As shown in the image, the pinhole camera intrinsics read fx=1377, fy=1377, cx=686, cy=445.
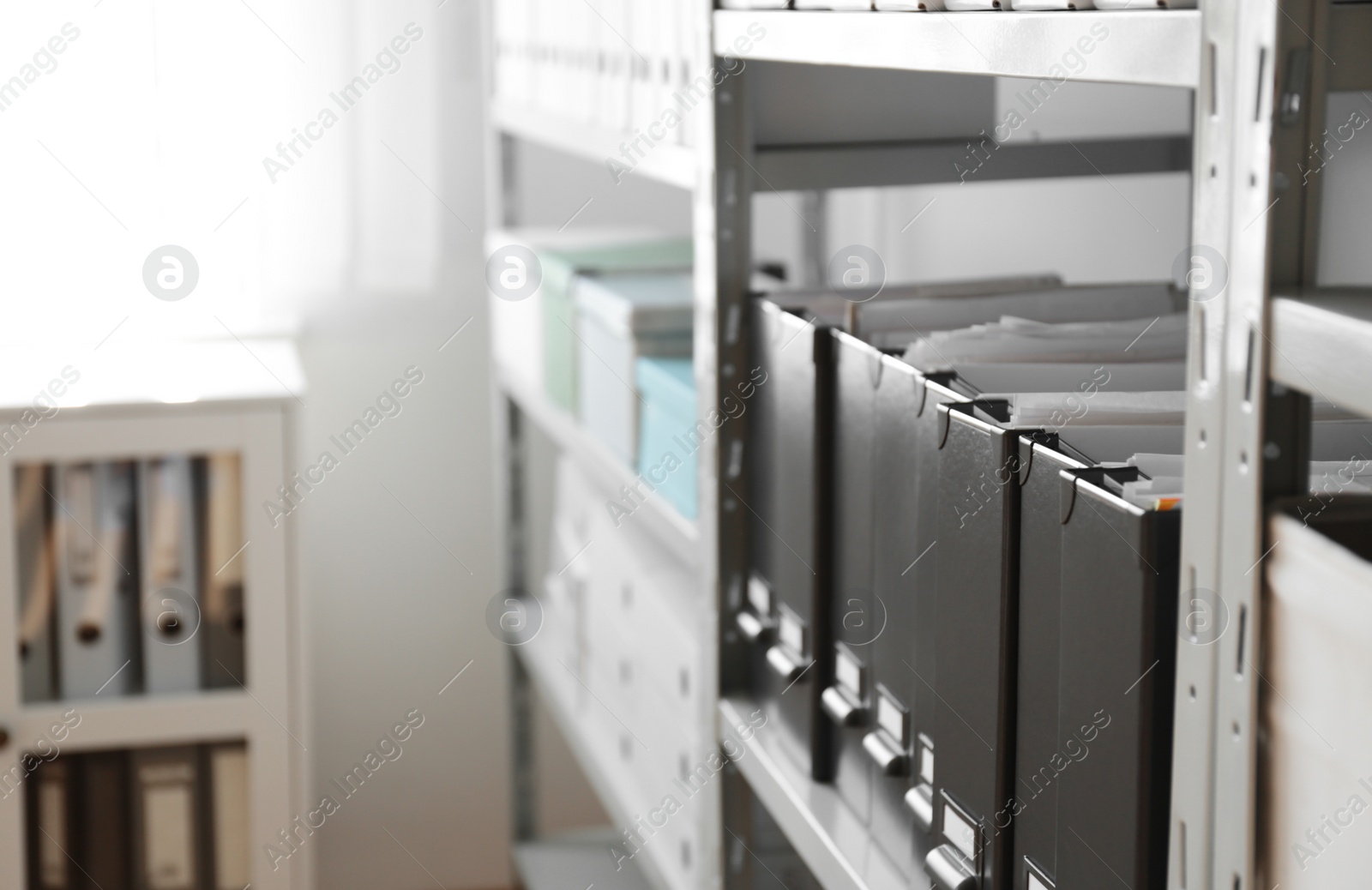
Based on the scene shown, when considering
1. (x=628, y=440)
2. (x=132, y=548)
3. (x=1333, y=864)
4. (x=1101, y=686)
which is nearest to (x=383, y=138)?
(x=132, y=548)

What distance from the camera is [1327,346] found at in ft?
1.64

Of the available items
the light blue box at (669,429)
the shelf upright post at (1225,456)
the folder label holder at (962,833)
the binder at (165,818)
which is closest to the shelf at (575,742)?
the light blue box at (669,429)

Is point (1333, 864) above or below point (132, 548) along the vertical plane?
above

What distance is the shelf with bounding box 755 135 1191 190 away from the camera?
130 cm

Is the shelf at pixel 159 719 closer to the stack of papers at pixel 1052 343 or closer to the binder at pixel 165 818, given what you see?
the binder at pixel 165 818

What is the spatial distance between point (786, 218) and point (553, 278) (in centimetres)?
81

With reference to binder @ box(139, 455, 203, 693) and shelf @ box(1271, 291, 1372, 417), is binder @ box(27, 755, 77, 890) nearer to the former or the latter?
binder @ box(139, 455, 203, 693)

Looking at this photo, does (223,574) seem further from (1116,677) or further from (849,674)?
(1116,677)

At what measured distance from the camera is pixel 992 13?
752 mm

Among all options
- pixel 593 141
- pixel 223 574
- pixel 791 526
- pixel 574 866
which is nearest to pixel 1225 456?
pixel 791 526

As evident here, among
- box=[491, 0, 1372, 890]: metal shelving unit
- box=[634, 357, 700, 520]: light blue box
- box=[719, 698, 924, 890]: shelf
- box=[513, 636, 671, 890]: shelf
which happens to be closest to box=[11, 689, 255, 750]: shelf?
box=[513, 636, 671, 890]: shelf

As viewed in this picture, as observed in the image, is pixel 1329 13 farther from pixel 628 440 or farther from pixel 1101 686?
pixel 628 440

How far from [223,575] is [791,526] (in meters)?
1.27

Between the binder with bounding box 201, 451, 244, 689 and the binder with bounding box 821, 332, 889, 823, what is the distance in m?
1.29
